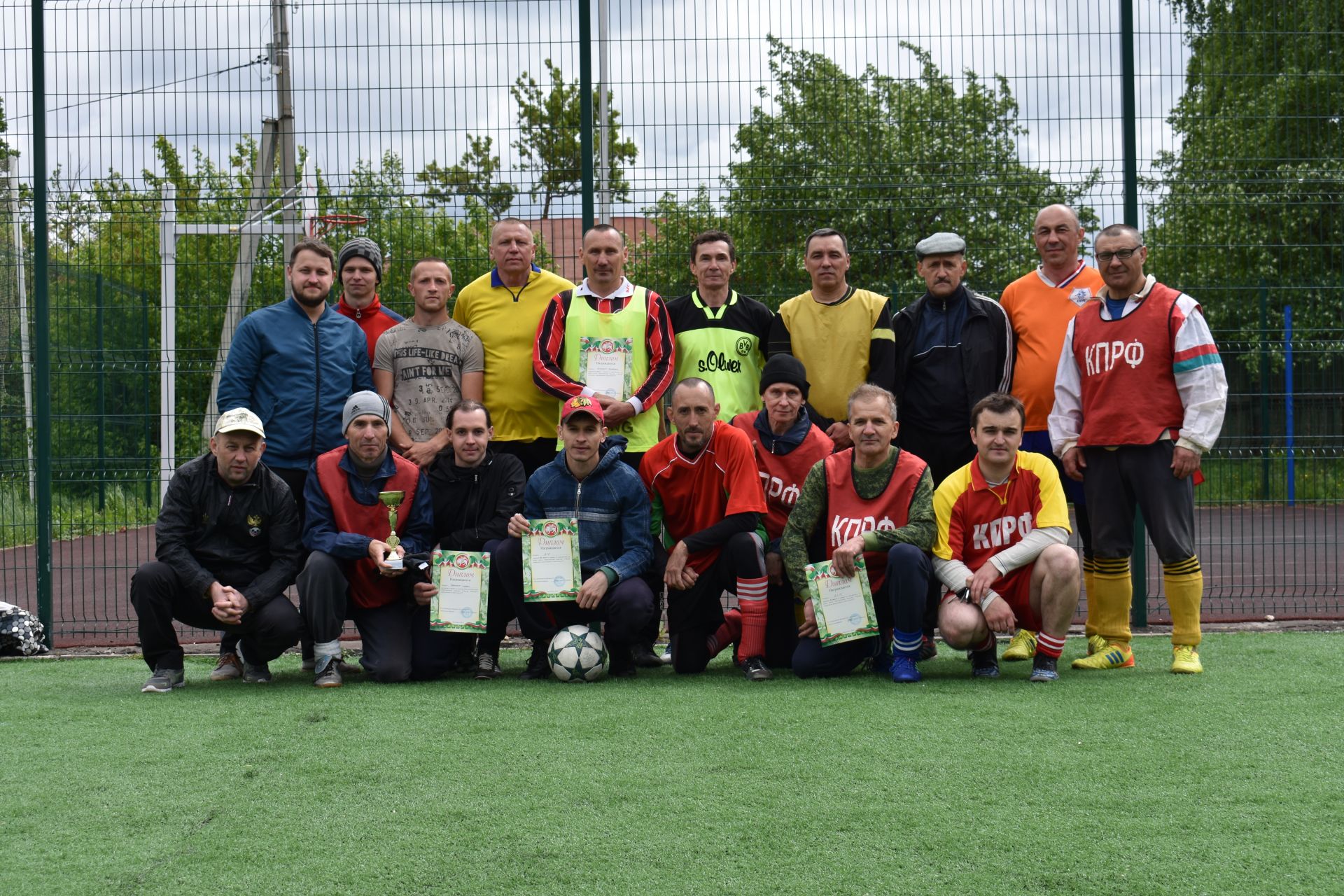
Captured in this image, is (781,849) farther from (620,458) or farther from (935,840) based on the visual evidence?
(620,458)

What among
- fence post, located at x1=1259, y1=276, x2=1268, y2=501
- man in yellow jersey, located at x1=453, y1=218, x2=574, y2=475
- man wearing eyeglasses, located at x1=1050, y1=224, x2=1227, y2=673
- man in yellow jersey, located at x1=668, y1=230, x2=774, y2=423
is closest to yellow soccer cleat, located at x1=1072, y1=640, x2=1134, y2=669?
man wearing eyeglasses, located at x1=1050, y1=224, x2=1227, y2=673

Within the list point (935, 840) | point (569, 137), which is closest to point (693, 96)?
point (569, 137)

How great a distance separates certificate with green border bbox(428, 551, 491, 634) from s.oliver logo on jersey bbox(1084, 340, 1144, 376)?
2889 millimetres

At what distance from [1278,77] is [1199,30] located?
1.73 ft

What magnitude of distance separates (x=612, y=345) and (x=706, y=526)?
1004 millimetres

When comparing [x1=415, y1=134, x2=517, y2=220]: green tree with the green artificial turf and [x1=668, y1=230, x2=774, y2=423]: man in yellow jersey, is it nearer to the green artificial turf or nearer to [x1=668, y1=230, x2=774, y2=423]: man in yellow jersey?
[x1=668, y1=230, x2=774, y2=423]: man in yellow jersey

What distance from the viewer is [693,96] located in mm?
6707

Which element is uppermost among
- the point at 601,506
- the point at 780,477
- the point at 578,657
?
the point at 780,477

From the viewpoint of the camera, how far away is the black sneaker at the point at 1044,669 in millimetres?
5141

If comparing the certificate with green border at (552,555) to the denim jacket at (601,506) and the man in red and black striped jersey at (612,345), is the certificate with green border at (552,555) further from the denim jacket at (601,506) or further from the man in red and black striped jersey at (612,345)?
the man in red and black striped jersey at (612,345)

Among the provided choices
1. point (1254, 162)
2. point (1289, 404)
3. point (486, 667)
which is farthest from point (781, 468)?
point (1289, 404)

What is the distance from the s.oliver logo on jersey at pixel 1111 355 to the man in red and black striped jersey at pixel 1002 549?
45 cm

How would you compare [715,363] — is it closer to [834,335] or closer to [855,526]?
[834,335]

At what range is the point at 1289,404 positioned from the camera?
7.77 metres
